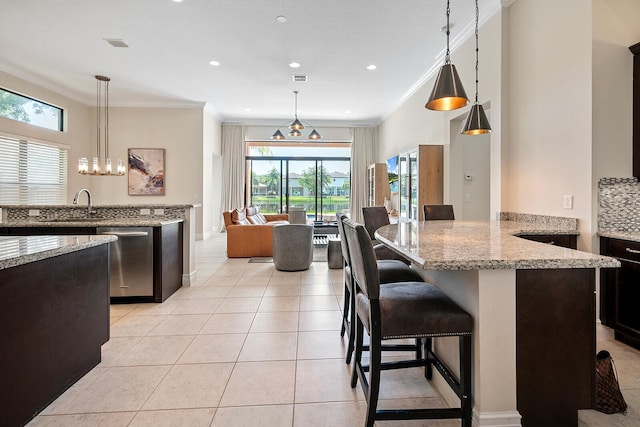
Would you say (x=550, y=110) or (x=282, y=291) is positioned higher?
(x=550, y=110)

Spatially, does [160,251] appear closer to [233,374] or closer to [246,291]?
[246,291]

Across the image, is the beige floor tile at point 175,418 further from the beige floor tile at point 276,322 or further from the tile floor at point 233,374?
the beige floor tile at point 276,322

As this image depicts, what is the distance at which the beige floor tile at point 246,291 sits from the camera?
12.6 ft

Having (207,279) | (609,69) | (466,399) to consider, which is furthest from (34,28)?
(609,69)

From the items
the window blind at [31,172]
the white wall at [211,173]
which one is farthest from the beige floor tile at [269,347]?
the white wall at [211,173]

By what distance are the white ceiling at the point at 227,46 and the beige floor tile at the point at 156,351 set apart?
3.50m

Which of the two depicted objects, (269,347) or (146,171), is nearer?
(269,347)

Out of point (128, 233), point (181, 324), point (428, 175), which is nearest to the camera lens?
point (181, 324)

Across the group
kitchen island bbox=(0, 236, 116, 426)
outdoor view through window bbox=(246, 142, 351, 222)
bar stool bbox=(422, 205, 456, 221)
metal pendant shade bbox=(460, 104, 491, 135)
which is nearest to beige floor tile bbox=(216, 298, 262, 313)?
kitchen island bbox=(0, 236, 116, 426)

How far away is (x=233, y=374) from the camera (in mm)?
2137

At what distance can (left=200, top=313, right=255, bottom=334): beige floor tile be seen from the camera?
284 centimetres

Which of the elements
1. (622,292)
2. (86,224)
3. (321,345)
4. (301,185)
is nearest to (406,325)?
(321,345)

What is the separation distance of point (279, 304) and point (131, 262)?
1.64 meters

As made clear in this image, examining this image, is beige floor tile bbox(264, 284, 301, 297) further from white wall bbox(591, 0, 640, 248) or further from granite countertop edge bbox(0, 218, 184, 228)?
white wall bbox(591, 0, 640, 248)
